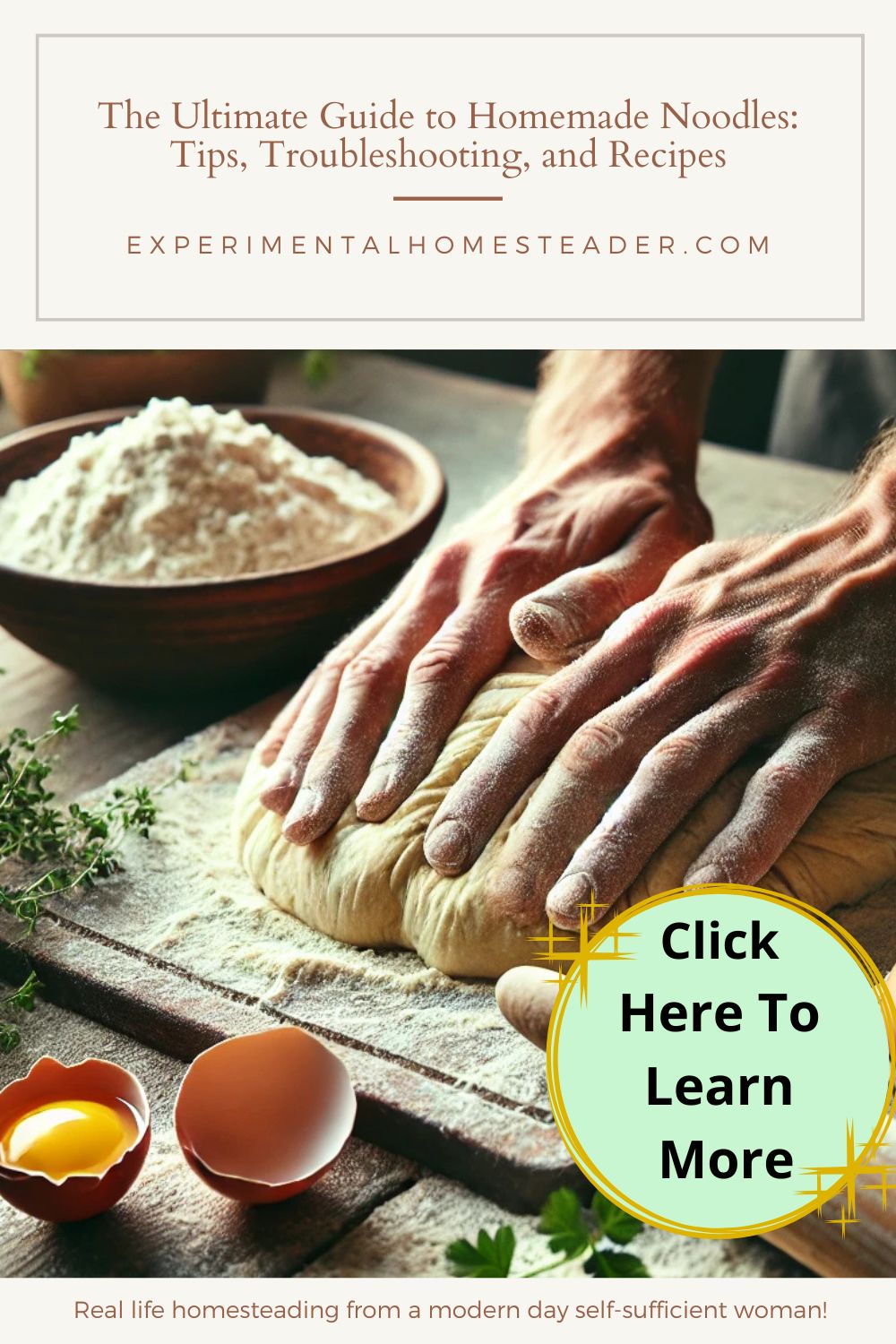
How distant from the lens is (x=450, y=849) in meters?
1.06

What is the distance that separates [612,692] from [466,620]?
0.56ft

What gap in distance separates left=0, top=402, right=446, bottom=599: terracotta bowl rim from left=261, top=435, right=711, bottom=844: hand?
12 cm

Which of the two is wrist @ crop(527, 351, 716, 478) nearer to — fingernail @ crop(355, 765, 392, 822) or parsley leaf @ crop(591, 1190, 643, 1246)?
fingernail @ crop(355, 765, 392, 822)

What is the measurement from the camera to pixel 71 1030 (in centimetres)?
107

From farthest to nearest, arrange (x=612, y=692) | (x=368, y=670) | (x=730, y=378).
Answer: (x=730, y=378), (x=368, y=670), (x=612, y=692)

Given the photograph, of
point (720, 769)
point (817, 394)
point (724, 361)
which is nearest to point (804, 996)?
point (720, 769)

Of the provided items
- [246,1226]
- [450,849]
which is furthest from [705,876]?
[246,1226]

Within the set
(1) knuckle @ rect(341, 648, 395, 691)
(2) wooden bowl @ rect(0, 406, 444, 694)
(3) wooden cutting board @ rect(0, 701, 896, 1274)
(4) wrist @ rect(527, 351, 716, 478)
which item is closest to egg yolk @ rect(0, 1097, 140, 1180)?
(3) wooden cutting board @ rect(0, 701, 896, 1274)

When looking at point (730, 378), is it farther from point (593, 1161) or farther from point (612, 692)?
point (593, 1161)

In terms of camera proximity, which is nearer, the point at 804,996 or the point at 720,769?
the point at 804,996

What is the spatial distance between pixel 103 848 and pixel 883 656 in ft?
2.38

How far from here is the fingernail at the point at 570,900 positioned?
3.28 feet

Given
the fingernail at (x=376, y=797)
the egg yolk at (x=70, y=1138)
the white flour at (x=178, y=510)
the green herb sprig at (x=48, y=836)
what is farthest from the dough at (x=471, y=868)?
the white flour at (x=178, y=510)
